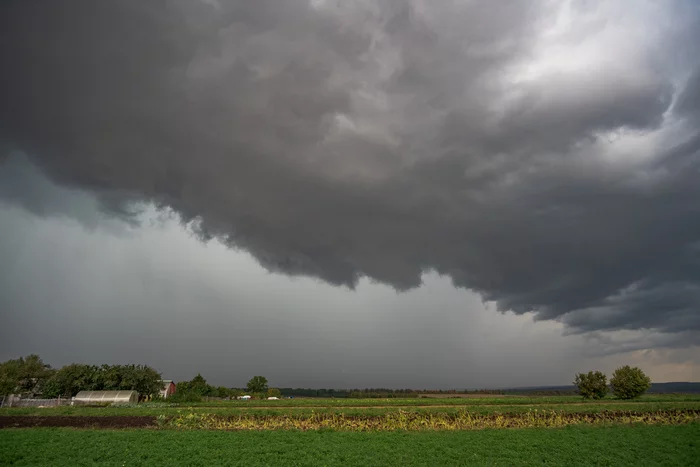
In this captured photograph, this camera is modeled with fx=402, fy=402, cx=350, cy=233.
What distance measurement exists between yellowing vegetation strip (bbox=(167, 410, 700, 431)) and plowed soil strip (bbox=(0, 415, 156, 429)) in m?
2.99

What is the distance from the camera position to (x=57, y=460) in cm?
2327

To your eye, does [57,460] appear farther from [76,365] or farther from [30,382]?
[30,382]

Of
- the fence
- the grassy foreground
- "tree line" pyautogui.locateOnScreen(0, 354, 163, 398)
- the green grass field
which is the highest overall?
"tree line" pyautogui.locateOnScreen(0, 354, 163, 398)

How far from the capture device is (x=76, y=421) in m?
45.6

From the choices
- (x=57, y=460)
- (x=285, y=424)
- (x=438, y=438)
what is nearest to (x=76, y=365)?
(x=285, y=424)

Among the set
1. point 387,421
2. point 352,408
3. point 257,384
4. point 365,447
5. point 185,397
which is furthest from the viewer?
point 257,384

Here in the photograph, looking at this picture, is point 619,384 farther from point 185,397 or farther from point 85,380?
point 85,380

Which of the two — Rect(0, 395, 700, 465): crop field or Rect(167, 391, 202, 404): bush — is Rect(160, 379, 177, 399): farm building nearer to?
Rect(167, 391, 202, 404): bush

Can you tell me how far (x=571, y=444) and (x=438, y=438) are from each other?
29.0 ft

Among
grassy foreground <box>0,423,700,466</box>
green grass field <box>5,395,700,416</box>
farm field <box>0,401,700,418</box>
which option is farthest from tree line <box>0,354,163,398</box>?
grassy foreground <box>0,423,700,466</box>

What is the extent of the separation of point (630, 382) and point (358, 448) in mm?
90345

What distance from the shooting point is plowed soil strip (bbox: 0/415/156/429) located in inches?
1683

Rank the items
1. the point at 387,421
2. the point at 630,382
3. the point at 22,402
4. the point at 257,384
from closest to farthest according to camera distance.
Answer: the point at 387,421
the point at 22,402
the point at 630,382
the point at 257,384

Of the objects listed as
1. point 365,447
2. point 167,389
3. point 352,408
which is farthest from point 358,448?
point 167,389
